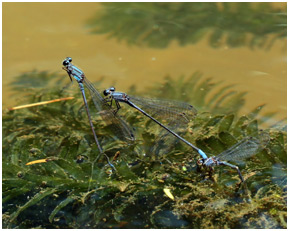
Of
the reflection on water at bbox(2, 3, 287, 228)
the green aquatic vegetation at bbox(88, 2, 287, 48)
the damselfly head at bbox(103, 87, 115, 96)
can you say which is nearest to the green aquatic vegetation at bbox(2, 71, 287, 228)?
the reflection on water at bbox(2, 3, 287, 228)

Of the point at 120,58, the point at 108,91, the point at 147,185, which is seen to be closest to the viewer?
the point at 147,185

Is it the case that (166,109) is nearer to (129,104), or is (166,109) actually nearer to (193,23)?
(129,104)

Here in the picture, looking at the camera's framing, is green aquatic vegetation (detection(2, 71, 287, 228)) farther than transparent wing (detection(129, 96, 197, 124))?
No

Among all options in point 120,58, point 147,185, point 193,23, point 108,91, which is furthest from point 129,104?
point 193,23

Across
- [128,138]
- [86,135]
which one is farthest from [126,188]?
[86,135]

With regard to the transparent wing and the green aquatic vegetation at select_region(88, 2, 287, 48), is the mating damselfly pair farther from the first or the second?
the green aquatic vegetation at select_region(88, 2, 287, 48)

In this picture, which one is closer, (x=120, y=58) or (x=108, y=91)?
(x=108, y=91)

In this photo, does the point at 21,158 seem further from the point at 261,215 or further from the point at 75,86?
the point at 261,215
